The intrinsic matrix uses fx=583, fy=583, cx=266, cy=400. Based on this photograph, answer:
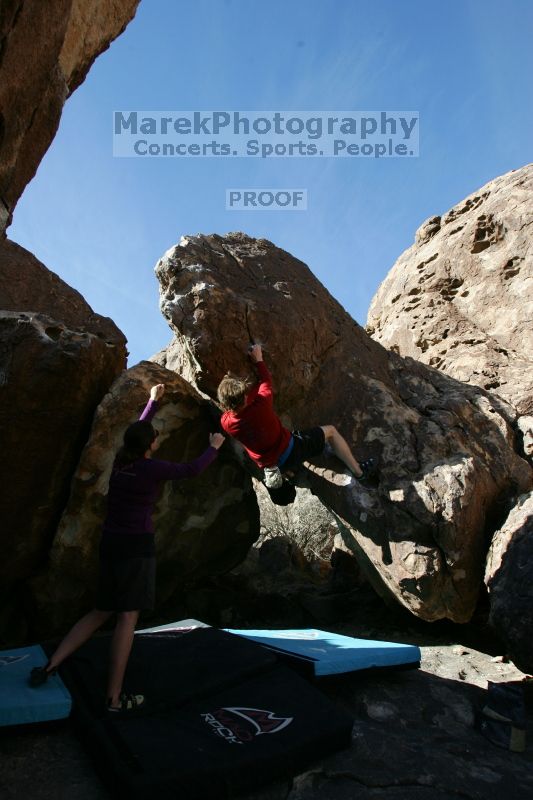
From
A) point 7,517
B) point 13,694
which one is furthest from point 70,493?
point 13,694

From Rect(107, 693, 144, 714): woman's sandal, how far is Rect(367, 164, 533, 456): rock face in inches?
200

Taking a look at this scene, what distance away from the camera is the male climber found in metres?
4.97

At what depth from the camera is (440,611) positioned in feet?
16.3

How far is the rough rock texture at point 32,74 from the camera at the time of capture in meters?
2.79

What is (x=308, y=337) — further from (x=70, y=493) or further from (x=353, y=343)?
(x=70, y=493)

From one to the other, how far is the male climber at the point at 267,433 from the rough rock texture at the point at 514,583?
1281mm

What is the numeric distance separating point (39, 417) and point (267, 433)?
2.08m

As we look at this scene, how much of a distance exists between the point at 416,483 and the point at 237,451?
6.38 ft

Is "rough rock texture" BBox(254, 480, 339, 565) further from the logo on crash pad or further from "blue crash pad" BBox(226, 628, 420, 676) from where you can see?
the logo on crash pad

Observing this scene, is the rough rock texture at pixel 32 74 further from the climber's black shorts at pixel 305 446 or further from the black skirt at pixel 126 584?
the climber's black shorts at pixel 305 446

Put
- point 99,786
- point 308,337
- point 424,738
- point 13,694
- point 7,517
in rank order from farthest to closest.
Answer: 1. point 308,337
2. point 7,517
3. point 424,738
4. point 13,694
5. point 99,786

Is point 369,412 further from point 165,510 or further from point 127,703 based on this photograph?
point 127,703

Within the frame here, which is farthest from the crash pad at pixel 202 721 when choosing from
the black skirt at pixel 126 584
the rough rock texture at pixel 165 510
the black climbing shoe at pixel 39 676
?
the rough rock texture at pixel 165 510

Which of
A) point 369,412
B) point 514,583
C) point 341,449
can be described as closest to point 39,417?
point 341,449
